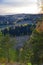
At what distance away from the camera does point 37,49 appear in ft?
22.5

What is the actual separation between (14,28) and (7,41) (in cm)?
346

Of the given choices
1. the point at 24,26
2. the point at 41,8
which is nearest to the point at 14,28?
the point at 24,26

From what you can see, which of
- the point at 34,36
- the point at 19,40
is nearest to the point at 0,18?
the point at 19,40

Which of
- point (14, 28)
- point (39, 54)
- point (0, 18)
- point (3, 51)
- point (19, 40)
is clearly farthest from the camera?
point (14, 28)

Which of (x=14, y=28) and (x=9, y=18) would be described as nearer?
(x=9, y=18)

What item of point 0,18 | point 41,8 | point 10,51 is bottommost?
point 10,51

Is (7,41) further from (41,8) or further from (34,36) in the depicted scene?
(41,8)

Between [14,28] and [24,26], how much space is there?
1.08 metres

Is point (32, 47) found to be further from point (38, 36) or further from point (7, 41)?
point (7, 41)

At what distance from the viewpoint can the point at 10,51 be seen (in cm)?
1312

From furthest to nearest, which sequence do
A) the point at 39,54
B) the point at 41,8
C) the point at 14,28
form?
the point at 14,28
the point at 39,54
the point at 41,8

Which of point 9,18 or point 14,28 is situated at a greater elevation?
point 9,18

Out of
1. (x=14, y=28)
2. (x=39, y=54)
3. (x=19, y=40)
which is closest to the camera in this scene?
(x=39, y=54)

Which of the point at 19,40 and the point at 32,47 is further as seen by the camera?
the point at 19,40
